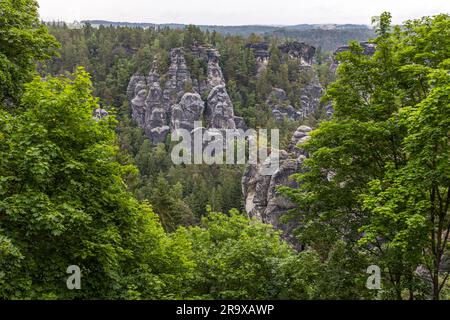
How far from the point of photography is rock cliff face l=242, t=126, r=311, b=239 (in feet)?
185

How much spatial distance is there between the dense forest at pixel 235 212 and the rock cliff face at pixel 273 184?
1406 inches

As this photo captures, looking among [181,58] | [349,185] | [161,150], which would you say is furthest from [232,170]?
[349,185]

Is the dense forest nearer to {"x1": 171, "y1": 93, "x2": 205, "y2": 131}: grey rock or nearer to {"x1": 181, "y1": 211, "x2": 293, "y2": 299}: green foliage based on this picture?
{"x1": 181, "y1": 211, "x2": 293, "y2": 299}: green foliage

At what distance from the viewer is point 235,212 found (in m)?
20.7

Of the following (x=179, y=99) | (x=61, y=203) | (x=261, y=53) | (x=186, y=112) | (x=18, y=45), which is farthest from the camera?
(x=261, y=53)

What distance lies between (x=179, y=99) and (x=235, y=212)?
142m

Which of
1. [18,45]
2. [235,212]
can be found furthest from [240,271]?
[18,45]

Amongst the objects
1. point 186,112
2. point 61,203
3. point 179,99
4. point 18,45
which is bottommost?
point 61,203

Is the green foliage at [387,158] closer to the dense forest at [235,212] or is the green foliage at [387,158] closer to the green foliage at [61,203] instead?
the dense forest at [235,212]

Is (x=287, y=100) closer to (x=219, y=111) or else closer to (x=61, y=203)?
(x=219, y=111)

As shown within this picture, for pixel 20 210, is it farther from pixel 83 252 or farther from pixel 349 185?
pixel 349 185

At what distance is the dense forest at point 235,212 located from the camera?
10492 millimetres

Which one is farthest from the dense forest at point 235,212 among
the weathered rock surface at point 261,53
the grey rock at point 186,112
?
the weathered rock surface at point 261,53

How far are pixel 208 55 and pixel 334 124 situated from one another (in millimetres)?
164969
